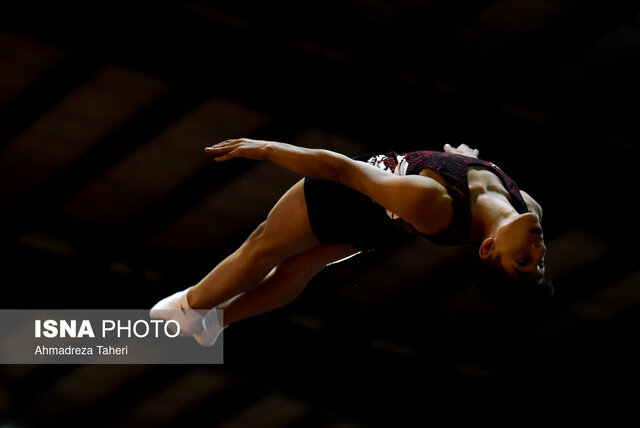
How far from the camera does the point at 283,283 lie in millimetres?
5406

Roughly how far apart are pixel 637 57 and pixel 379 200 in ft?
9.86

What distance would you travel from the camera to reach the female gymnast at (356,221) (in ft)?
14.9

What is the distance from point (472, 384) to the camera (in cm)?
866

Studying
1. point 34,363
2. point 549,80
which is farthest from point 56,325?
point 549,80

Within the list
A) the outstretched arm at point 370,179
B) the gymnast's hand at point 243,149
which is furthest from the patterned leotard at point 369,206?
the gymnast's hand at point 243,149

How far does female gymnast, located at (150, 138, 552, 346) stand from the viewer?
14.9 feet

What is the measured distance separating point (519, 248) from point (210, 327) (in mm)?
1603

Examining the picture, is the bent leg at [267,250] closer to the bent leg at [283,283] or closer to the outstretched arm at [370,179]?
the bent leg at [283,283]

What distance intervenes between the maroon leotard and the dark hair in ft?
0.56

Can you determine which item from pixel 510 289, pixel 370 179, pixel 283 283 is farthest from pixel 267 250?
pixel 510 289

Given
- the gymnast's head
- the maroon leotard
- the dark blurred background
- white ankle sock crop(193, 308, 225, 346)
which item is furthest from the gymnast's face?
the dark blurred background

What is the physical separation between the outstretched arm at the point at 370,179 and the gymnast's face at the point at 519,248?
0.24 meters

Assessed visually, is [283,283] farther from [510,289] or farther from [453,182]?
[510,289]

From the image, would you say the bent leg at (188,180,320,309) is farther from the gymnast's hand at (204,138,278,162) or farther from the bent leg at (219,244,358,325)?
the gymnast's hand at (204,138,278,162)
